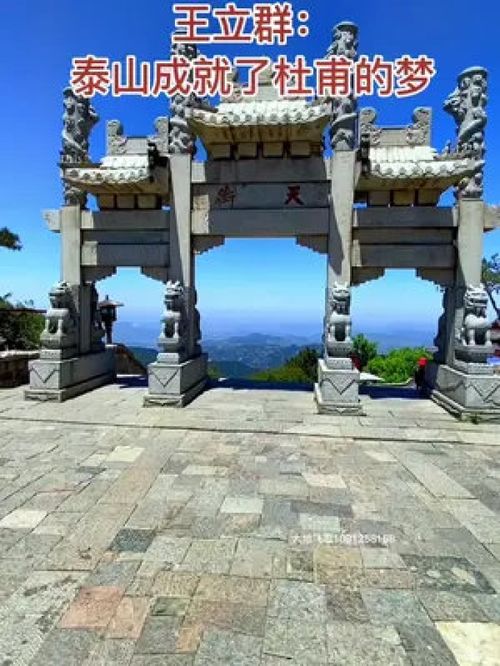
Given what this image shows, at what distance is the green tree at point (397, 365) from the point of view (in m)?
24.4

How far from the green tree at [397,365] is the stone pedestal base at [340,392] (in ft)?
53.8

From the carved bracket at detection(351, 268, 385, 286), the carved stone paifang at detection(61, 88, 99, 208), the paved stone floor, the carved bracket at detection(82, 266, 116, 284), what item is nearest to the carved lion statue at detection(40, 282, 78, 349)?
the carved bracket at detection(82, 266, 116, 284)

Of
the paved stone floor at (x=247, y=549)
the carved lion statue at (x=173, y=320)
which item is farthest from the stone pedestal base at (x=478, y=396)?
the carved lion statue at (x=173, y=320)

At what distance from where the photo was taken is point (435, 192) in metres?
9.38

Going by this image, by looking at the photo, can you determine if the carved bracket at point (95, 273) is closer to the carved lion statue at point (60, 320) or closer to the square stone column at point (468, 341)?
the carved lion statue at point (60, 320)

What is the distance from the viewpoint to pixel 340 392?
855 cm

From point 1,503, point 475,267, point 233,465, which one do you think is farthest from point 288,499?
point 475,267

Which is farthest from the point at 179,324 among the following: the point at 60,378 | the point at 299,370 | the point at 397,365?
the point at 397,365

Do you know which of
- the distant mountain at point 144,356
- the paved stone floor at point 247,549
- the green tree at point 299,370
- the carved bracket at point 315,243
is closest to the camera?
the paved stone floor at point 247,549

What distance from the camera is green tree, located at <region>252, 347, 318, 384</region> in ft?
79.8

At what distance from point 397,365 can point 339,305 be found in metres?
17.8

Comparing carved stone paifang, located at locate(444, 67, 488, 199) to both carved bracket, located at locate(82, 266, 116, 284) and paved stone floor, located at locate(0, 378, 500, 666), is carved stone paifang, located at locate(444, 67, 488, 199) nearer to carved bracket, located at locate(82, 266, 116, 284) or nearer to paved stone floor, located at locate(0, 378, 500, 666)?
paved stone floor, located at locate(0, 378, 500, 666)

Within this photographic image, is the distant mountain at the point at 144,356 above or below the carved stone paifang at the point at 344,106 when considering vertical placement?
below

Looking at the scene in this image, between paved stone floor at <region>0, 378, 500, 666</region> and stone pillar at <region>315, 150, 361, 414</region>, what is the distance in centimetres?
157
